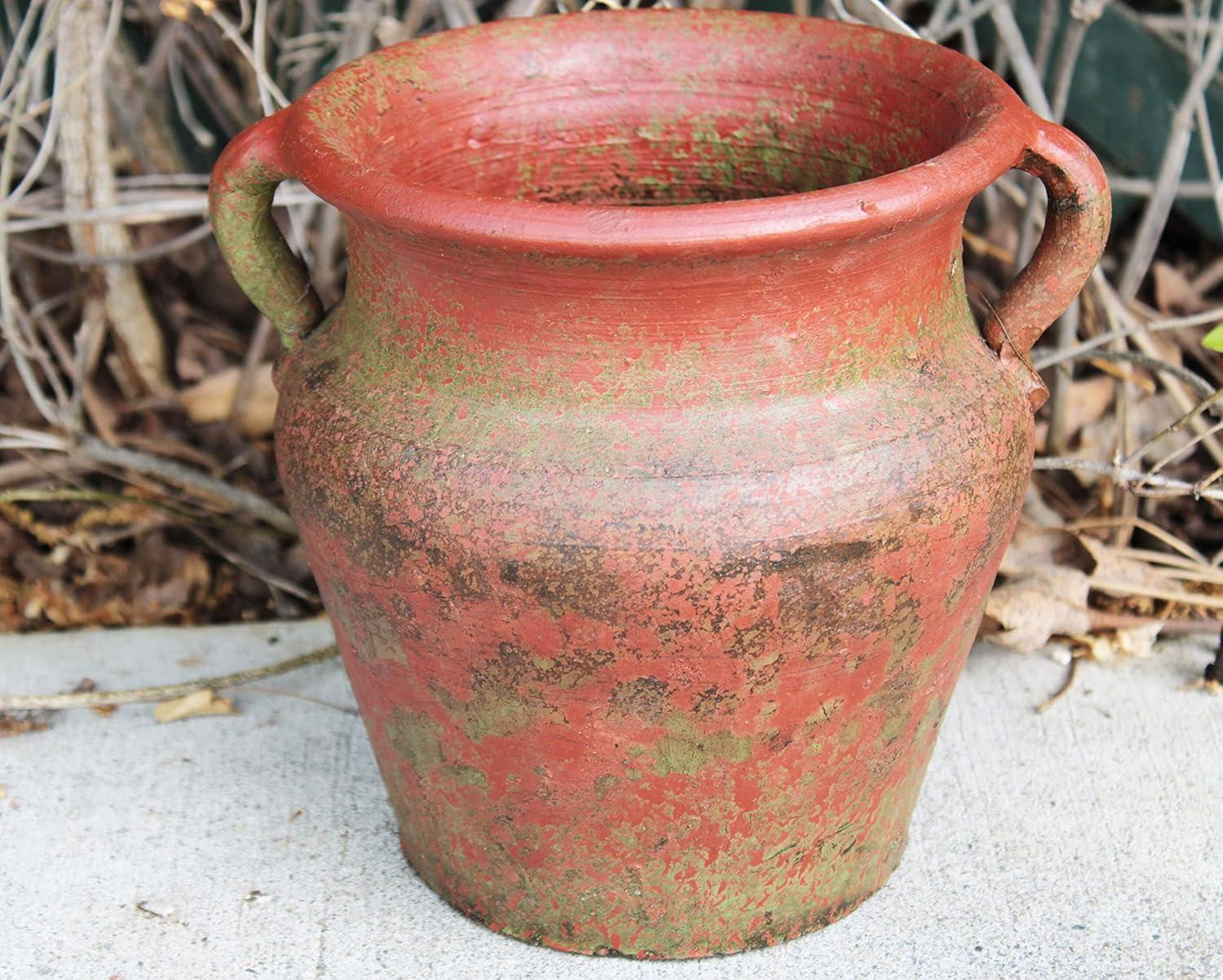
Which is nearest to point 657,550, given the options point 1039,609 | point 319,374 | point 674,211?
point 674,211

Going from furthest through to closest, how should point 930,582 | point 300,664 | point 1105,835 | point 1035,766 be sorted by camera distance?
point 300,664
point 1035,766
point 1105,835
point 930,582

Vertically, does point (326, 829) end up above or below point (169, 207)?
below

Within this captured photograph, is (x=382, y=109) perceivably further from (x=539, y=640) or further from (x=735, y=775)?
(x=735, y=775)

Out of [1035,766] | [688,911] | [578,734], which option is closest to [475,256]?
[578,734]

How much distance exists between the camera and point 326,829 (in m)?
2.00

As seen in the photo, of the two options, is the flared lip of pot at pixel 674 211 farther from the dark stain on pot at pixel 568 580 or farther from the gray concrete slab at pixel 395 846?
the gray concrete slab at pixel 395 846

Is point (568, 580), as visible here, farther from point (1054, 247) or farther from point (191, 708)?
point (191, 708)

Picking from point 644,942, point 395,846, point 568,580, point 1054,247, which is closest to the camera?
point 568,580

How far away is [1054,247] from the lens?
1609 mm

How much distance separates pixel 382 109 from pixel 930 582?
0.89m

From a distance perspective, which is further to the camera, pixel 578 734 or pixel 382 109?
pixel 382 109

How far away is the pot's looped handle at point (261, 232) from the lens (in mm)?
1601

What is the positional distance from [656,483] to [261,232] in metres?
0.61

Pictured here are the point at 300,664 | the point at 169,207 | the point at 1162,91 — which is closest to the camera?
the point at 300,664
